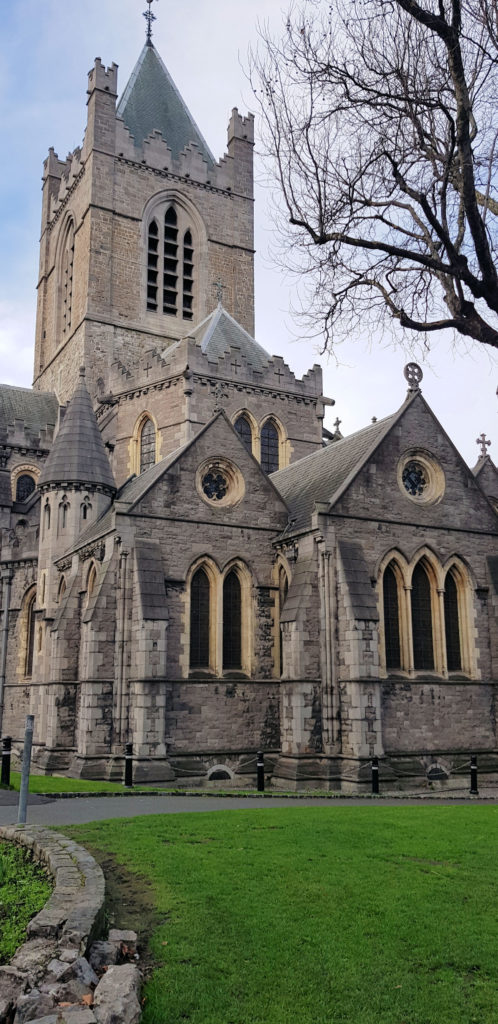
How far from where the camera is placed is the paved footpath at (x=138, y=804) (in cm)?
1266

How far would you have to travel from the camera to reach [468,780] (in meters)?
21.4

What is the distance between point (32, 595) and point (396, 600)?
628 inches

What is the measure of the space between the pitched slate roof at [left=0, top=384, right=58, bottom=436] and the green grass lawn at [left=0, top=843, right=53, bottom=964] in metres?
32.0

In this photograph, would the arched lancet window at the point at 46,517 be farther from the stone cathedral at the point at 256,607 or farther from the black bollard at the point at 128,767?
the black bollard at the point at 128,767

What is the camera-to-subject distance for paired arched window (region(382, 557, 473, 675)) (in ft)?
71.7

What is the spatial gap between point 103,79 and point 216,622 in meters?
35.2

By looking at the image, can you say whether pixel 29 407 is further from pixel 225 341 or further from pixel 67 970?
pixel 67 970

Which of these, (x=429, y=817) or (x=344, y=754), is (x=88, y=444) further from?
(x=429, y=817)

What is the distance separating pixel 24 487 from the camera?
123 ft

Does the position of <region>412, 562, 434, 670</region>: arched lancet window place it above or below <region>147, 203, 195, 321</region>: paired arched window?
below

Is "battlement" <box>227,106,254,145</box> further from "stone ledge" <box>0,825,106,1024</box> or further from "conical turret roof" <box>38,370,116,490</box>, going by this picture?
"stone ledge" <box>0,825,106,1024</box>

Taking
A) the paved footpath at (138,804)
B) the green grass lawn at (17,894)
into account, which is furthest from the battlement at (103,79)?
the green grass lawn at (17,894)

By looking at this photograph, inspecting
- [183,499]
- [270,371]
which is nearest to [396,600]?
[183,499]

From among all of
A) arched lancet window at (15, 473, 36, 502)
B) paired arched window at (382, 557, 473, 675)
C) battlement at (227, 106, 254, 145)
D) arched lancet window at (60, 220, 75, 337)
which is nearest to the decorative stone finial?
paired arched window at (382, 557, 473, 675)
